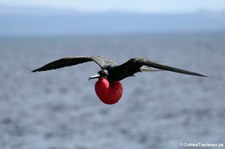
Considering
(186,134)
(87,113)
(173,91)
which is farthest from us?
(173,91)

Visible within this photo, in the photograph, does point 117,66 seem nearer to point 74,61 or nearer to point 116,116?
point 74,61

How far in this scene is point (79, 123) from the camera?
2772 centimetres

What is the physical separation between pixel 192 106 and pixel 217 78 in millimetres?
15535

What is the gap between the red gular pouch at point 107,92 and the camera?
731cm

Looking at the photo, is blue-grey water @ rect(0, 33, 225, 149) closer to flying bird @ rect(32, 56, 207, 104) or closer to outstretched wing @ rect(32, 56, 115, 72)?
outstretched wing @ rect(32, 56, 115, 72)

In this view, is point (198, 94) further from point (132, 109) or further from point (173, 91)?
point (132, 109)

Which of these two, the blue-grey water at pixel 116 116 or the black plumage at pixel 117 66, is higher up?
the black plumage at pixel 117 66

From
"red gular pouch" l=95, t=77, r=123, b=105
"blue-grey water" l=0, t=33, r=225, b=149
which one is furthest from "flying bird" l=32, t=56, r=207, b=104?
"blue-grey water" l=0, t=33, r=225, b=149

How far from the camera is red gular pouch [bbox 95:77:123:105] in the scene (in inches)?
288

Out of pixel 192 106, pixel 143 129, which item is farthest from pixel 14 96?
pixel 143 129

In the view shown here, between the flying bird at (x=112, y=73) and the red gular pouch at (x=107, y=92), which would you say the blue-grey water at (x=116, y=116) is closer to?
the flying bird at (x=112, y=73)

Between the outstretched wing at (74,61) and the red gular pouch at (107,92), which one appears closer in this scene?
the red gular pouch at (107,92)

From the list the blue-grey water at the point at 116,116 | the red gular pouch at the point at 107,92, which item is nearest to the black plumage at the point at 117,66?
the red gular pouch at the point at 107,92

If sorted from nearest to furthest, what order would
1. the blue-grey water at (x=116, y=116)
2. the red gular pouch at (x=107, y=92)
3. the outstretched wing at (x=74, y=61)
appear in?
the red gular pouch at (x=107, y=92)
the outstretched wing at (x=74, y=61)
the blue-grey water at (x=116, y=116)
